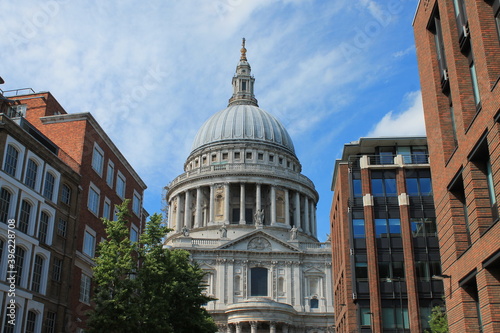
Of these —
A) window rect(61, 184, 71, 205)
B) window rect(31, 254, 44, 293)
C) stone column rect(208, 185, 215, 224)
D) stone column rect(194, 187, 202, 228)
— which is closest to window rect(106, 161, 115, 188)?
window rect(61, 184, 71, 205)

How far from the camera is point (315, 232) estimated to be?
110 metres

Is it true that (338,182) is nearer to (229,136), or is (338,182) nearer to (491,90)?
(491,90)

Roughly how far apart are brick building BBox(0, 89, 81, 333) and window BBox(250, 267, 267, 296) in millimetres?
49025

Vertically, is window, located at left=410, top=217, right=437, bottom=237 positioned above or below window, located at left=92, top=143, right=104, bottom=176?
below

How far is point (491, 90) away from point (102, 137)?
29454 millimetres

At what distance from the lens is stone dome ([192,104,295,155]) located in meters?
114

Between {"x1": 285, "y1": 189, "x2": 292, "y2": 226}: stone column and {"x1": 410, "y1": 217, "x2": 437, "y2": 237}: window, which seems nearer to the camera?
{"x1": 410, "y1": 217, "x2": 437, "y2": 237}: window

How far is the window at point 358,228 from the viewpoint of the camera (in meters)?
47.0

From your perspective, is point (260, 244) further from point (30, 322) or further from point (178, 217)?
point (30, 322)

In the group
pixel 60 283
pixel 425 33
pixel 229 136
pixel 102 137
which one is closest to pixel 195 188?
pixel 229 136

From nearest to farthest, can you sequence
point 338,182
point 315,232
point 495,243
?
point 495,243
point 338,182
point 315,232

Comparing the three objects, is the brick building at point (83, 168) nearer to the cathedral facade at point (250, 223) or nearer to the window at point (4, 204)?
the window at point (4, 204)

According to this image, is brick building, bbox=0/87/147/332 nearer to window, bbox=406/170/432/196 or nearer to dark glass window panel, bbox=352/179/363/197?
dark glass window panel, bbox=352/179/363/197

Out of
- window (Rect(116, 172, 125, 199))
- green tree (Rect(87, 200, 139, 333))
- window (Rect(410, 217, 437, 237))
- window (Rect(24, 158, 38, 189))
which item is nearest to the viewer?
green tree (Rect(87, 200, 139, 333))
